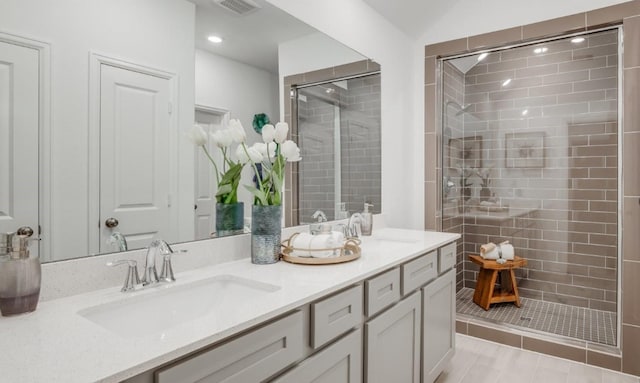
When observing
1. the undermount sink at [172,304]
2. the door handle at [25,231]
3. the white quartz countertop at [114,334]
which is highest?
the door handle at [25,231]

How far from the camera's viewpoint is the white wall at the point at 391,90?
2258 millimetres

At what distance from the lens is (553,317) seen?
117 inches

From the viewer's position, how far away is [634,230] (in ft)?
7.47

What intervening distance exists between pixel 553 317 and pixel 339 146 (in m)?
2.28

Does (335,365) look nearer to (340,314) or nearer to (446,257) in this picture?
Result: (340,314)

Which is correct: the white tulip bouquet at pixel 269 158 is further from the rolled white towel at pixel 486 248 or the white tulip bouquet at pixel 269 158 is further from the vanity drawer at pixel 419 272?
the rolled white towel at pixel 486 248

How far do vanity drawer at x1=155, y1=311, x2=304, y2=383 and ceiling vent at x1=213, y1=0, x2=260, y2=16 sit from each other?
1.29m

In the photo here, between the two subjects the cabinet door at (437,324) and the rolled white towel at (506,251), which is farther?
the rolled white towel at (506,251)

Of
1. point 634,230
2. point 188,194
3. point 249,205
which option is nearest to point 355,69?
point 249,205

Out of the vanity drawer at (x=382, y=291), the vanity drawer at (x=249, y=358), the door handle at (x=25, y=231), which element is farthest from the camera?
the vanity drawer at (x=382, y=291)

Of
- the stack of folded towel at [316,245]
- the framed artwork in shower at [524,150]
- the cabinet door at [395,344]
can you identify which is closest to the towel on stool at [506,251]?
the framed artwork in shower at [524,150]

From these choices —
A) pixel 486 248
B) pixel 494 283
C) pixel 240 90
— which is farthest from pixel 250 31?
pixel 494 283

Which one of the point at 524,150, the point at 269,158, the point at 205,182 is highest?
the point at 524,150

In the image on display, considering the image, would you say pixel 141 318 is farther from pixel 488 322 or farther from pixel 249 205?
pixel 488 322
